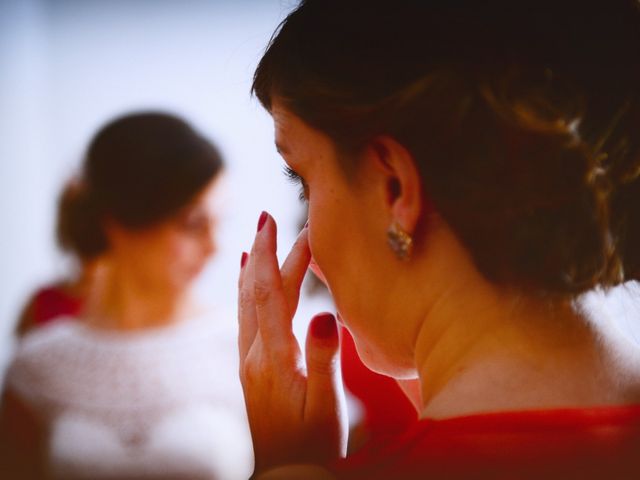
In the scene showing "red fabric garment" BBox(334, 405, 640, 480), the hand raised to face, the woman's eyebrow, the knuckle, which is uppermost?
the woman's eyebrow

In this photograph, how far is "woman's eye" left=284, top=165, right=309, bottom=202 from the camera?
62cm

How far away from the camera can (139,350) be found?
6.80 ft

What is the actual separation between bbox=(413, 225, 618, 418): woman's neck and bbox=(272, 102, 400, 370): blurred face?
4cm

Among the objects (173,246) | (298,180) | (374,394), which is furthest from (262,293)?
(173,246)

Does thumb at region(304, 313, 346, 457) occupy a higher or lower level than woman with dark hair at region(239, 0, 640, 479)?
lower

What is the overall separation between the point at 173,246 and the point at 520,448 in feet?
5.59

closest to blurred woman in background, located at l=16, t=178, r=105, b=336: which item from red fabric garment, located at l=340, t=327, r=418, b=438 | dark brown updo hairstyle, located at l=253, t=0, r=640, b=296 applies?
red fabric garment, located at l=340, t=327, r=418, b=438

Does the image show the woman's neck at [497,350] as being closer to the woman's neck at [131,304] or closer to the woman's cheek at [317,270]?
the woman's cheek at [317,270]

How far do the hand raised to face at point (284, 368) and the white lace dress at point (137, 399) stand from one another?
4.52 feet

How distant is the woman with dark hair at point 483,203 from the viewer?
1.54 ft

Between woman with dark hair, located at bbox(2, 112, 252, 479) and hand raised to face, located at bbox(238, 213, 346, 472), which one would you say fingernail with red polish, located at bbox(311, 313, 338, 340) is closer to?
hand raised to face, located at bbox(238, 213, 346, 472)

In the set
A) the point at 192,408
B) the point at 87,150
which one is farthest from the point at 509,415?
the point at 87,150

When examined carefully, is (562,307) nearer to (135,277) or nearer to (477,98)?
(477,98)

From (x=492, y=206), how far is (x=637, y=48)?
173mm
